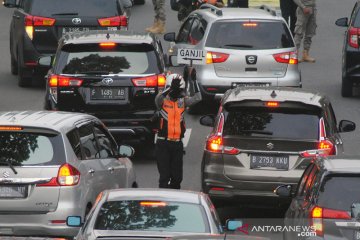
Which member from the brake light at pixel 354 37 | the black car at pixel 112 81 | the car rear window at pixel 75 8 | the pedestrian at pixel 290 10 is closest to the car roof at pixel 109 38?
the black car at pixel 112 81

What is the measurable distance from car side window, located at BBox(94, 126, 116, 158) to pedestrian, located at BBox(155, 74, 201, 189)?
136cm

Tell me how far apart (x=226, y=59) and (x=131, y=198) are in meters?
12.6

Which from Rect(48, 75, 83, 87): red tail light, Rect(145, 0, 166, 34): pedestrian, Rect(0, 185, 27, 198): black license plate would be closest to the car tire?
Rect(48, 75, 83, 87): red tail light

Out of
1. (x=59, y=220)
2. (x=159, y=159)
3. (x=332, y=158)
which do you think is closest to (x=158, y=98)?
(x=159, y=159)

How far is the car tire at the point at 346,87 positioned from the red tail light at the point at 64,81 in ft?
26.2

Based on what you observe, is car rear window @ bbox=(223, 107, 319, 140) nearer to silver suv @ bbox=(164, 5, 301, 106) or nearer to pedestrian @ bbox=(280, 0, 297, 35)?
silver suv @ bbox=(164, 5, 301, 106)

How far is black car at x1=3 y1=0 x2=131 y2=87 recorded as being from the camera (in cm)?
2762

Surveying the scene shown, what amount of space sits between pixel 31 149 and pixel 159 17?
21143 millimetres

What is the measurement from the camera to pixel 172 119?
62.0 ft

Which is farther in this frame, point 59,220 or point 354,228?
point 59,220

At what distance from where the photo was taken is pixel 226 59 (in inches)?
992

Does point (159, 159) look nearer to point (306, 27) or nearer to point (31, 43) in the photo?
point (31, 43)

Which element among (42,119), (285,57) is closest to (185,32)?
(285,57)

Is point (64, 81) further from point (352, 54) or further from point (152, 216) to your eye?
point (152, 216)
